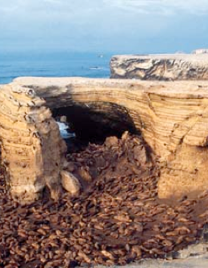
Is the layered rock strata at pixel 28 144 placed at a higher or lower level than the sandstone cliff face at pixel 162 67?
lower

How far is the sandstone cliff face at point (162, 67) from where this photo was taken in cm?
1416

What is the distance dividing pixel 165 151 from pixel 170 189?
2.48ft

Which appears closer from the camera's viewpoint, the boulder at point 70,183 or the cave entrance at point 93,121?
the boulder at point 70,183

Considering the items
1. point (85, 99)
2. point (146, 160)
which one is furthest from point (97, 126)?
point (146, 160)

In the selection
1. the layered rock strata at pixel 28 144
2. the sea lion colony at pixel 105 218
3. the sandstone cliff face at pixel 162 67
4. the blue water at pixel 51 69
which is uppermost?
the blue water at pixel 51 69

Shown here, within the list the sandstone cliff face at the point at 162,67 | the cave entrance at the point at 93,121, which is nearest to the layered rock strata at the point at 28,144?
the cave entrance at the point at 93,121

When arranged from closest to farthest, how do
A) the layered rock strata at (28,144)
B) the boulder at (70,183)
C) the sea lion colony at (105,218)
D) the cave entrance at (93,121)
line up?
the sea lion colony at (105,218), the layered rock strata at (28,144), the boulder at (70,183), the cave entrance at (93,121)

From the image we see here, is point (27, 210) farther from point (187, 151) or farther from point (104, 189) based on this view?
point (187, 151)

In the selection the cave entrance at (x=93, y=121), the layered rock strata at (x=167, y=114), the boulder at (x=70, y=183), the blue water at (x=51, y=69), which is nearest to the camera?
the layered rock strata at (x=167, y=114)

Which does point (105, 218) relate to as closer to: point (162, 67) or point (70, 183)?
point (70, 183)

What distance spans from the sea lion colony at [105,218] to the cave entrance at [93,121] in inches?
23.9

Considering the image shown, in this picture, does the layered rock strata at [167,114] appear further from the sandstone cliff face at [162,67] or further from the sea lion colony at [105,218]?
the sandstone cliff face at [162,67]

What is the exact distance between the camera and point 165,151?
9.33 m

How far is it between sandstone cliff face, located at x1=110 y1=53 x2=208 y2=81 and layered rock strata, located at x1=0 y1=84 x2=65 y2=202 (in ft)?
18.2
